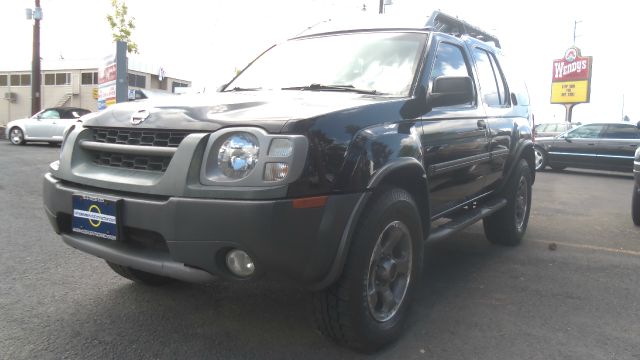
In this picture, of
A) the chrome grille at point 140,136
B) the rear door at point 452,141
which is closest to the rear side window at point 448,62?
the rear door at point 452,141

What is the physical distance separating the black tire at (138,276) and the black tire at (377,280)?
4.70ft

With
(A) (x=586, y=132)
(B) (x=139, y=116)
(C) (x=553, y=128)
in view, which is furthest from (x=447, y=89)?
(C) (x=553, y=128)

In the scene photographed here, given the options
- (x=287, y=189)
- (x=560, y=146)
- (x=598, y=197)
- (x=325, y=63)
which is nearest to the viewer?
(x=287, y=189)

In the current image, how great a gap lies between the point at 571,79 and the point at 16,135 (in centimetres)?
3194

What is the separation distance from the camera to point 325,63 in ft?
11.8

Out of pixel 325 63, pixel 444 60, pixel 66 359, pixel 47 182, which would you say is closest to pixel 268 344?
pixel 66 359

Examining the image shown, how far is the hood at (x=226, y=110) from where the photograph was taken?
7.89 ft

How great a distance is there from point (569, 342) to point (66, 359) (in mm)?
2666

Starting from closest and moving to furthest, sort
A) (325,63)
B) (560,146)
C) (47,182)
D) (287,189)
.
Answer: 1. (287,189)
2. (47,182)
3. (325,63)
4. (560,146)

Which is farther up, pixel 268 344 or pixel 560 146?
pixel 560 146

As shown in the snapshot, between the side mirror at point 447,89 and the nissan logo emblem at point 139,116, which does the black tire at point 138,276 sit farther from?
the side mirror at point 447,89

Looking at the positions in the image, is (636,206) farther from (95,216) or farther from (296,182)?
(95,216)

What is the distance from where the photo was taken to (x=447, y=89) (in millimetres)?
3211

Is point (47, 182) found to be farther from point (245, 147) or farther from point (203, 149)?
point (245, 147)
